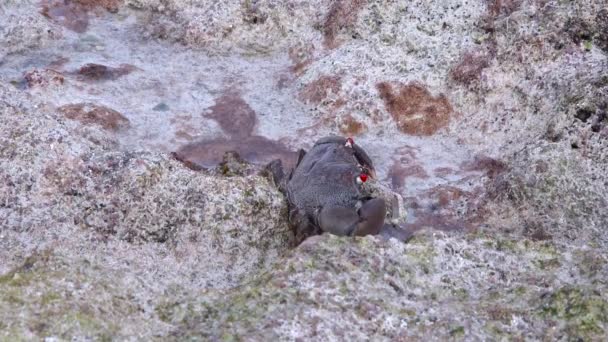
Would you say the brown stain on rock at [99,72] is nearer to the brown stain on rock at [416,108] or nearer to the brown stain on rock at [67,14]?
the brown stain on rock at [67,14]

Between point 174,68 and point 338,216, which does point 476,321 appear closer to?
point 338,216

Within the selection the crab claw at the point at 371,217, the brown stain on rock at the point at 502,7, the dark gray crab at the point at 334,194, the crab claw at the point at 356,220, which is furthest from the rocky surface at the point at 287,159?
the crab claw at the point at 371,217

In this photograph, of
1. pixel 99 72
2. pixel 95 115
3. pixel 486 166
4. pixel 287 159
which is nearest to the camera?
pixel 486 166

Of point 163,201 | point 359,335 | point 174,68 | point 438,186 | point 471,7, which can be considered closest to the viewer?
point 359,335

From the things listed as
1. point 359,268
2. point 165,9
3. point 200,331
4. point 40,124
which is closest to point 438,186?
point 359,268

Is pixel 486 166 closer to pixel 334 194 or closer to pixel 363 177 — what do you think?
pixel 363 177

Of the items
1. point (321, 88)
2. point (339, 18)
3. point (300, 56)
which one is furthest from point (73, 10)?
point (321, 88)

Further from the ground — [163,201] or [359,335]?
[359,335]
